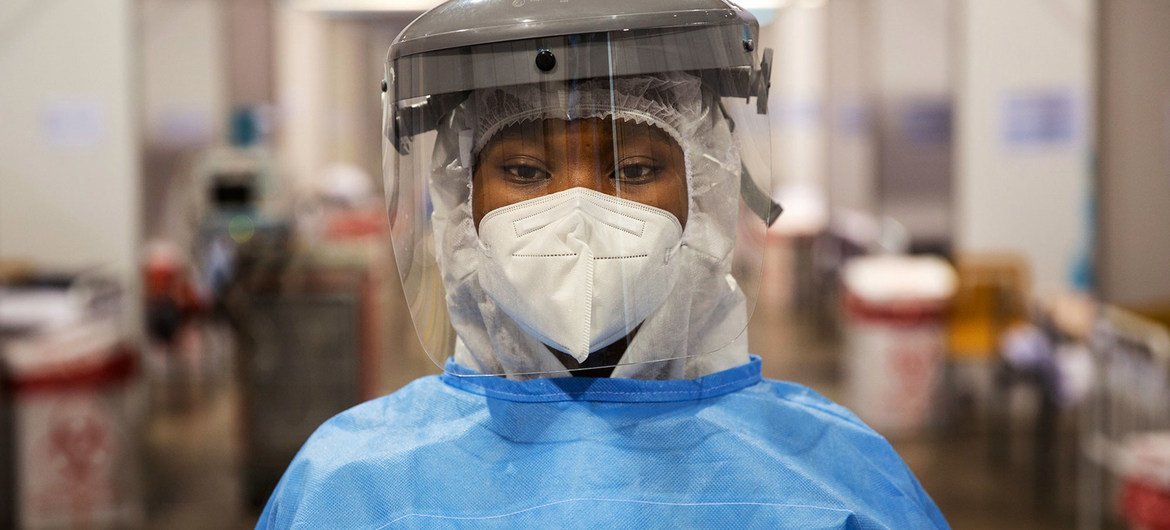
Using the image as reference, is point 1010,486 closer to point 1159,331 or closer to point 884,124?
point 1159,331

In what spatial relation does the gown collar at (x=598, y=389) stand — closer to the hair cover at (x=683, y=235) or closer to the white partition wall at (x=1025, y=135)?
the hair cover at (x=683, y=235)

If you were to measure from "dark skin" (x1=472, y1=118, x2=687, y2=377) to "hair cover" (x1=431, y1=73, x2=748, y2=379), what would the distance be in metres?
0.01

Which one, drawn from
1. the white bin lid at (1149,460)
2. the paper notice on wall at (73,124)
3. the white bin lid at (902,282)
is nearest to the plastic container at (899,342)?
the white bin lid at (902,282)

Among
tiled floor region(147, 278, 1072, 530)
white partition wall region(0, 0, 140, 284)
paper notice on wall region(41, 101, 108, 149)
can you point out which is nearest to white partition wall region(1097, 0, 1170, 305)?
tiled floor region(147, 278, 1072, 530)

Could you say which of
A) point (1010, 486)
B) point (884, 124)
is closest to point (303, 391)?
point (1010, 486)

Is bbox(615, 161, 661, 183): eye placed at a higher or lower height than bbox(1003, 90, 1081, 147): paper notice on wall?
lower

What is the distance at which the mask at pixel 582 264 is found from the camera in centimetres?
130

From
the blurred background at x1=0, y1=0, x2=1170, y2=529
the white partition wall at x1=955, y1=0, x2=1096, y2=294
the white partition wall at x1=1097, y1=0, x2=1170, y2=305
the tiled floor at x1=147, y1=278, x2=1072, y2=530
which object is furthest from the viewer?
the white partition wall at x1=955, y1=0, x2=1096, y2=294

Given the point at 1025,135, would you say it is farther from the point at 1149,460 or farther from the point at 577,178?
the point at 577,178

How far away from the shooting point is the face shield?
1.30 meters

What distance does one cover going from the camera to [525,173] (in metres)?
1.35

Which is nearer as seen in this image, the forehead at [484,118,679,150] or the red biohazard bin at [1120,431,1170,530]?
the forehead at [484,118,679,150]

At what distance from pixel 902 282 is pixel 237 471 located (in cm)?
325

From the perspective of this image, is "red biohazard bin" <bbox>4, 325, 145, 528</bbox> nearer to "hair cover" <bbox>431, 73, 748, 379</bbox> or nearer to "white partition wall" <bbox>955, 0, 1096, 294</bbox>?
"hair cover" <bbox>431, 73, 748, 379</bbox>
